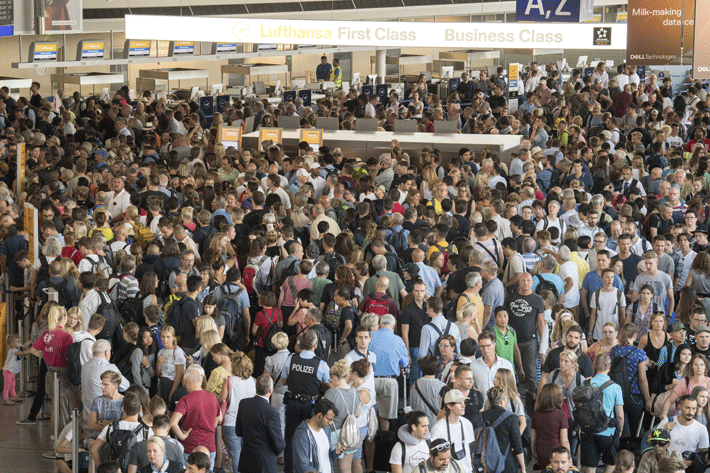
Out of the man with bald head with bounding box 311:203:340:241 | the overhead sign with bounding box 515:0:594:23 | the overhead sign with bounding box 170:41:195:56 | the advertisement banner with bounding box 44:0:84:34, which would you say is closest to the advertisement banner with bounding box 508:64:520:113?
the overhead sign with bounding box 515:0:594:23

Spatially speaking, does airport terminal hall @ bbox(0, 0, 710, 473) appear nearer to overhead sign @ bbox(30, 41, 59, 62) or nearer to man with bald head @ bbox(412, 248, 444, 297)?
man with bald head @ bbox(412, 248, 444, 297)

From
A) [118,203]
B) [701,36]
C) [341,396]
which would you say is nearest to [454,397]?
[341,396]

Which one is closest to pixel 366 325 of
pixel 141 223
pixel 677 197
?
pixel 141 223

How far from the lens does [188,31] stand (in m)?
14.7

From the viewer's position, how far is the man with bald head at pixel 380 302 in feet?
27.6

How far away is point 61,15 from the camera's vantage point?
15.8m

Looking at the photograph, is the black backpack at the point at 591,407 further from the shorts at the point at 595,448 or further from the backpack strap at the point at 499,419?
the backpack strap at the point at 499,419

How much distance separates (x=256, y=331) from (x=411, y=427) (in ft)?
8.91

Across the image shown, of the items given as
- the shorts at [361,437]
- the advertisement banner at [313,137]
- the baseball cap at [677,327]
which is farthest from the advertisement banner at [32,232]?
the advertisement banner at [313,137]

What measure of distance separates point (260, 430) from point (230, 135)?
10.2 meters

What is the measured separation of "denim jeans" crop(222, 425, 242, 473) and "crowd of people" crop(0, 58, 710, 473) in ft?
0.06

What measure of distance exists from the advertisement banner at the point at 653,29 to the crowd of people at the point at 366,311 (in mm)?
1493

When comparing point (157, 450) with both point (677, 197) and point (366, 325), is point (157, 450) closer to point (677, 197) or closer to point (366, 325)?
point (366, 325)

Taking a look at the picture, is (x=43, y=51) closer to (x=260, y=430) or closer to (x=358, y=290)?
(x=358, y=290)
